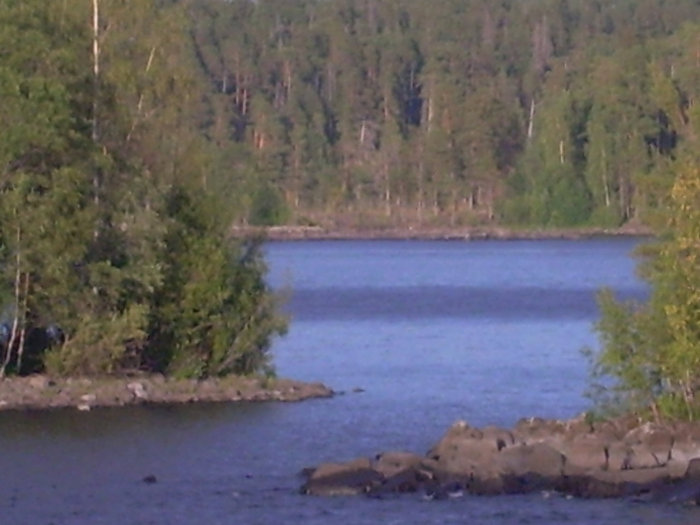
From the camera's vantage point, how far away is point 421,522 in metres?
22.9

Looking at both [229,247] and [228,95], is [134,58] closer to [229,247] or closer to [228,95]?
[229,247]

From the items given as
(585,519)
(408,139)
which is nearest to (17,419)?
(585,519)

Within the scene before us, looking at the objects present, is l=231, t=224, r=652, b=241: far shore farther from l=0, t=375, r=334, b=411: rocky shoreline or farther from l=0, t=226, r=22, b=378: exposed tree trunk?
l=0, t=226, r=22, b=378: exposed tree trunk

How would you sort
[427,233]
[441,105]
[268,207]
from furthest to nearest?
[441,105] → [427,233] → [268,207]

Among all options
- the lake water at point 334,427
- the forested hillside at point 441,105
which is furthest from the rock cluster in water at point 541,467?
the forested hillside at point 441,105

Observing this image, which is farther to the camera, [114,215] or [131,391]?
[114,215]

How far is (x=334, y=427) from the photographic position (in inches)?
1227

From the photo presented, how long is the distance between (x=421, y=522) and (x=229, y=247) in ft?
43.7

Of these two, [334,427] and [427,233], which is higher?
[334,427]

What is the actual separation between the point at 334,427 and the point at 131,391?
410 cm

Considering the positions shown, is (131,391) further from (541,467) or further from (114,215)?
(541,467)

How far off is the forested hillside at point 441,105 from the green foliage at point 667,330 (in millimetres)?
62318

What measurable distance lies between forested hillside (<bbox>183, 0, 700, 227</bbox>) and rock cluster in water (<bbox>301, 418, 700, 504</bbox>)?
64258 millimetres

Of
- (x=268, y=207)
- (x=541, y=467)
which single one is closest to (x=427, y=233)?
(x=268, y=207)
